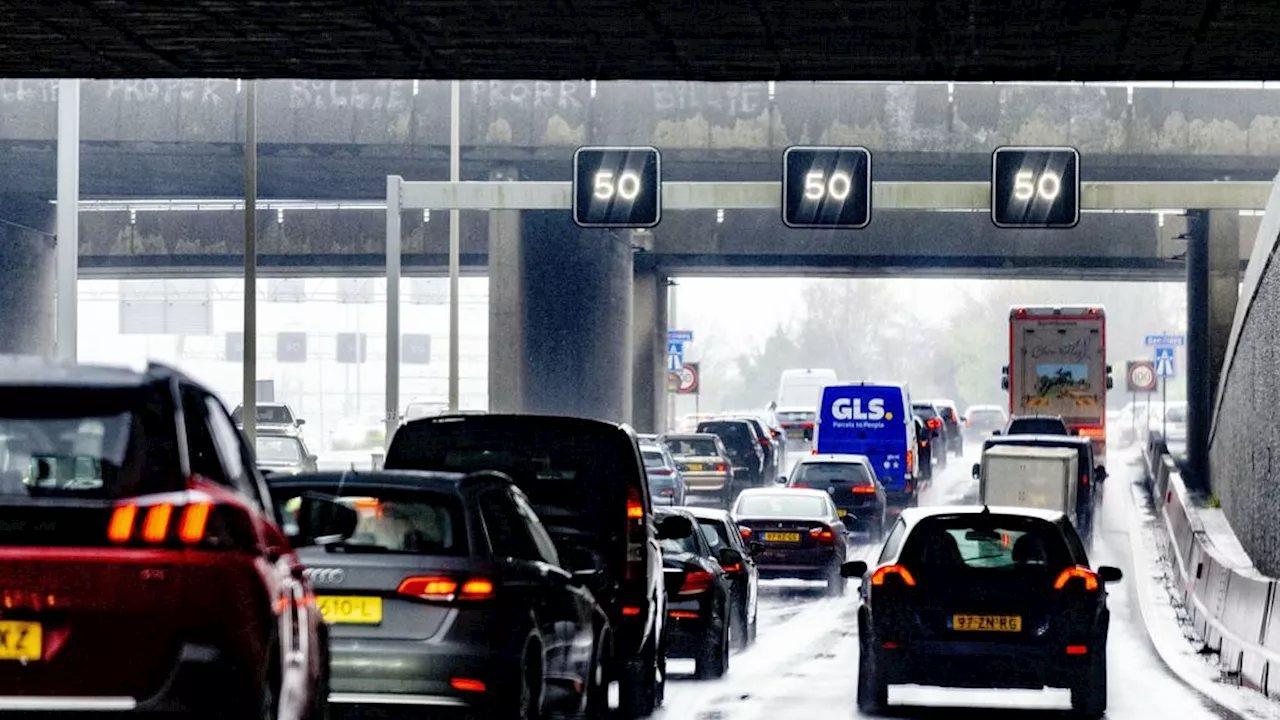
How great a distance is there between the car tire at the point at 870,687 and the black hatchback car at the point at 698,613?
2.39m

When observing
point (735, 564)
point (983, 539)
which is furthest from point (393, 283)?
point (983, 539)

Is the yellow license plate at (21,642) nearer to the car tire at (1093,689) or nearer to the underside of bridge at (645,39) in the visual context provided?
the underside of bridge at (645,39)

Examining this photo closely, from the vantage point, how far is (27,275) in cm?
5484

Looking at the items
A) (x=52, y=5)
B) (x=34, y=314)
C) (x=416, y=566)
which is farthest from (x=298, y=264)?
(x=416, y=566)

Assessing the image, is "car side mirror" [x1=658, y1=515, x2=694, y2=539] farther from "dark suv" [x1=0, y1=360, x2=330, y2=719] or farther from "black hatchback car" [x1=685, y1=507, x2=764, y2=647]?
"dark suv" [x1=0, y1=360, x2=330, y2=719]

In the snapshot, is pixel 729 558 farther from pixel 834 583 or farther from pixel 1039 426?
pixel 1039 426

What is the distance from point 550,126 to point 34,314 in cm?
1516

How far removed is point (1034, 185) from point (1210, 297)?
17261 millimetres

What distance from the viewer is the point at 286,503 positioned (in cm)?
1220

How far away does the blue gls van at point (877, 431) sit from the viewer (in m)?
48.9

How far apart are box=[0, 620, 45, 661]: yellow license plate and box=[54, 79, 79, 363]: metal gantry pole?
66.7 feet

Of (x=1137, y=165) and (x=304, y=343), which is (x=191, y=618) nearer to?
(x=1137, y=165)

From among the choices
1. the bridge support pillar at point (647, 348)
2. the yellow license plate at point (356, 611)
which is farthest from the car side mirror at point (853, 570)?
the bridge support pillar at point (647, 348)

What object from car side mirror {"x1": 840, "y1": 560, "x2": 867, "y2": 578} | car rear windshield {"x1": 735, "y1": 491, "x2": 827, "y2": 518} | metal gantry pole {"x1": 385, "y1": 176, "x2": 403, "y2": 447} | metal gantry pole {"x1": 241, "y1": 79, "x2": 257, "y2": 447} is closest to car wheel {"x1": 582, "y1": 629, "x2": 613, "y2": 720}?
car side mirror {"x1": 840, "y1": 560, "x2": 867, "y2": 578}
